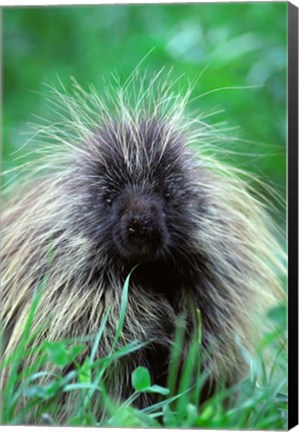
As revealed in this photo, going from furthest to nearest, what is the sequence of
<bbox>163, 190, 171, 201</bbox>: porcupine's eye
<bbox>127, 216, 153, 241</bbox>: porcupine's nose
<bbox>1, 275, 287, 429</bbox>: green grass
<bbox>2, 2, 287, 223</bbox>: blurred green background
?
<bbox>2, 2, 287, 223</bbox>: blurred green background
<bbox>163, 190, 171, 201</bbox>: porcupine's eye
<bbox>127, 216, 153, 241</bbox>: porcupine's nose
<bbox>1, 275, 287, 429</bbox>: green grass

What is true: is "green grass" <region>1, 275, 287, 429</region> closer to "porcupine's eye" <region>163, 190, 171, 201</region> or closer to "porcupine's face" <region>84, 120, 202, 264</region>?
"porcupine's face" <region>84, 120, 202, 264</region>

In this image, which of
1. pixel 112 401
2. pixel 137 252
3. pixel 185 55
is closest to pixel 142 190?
pixel 137 252

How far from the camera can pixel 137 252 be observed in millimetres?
3152

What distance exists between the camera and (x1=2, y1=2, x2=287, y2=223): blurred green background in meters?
4.14

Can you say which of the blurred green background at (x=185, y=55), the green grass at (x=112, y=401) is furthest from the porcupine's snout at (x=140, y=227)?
the blurred green background at (x=185, y=55)

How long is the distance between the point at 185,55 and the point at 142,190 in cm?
139

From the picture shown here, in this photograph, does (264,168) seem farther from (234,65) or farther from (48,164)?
(48,164)

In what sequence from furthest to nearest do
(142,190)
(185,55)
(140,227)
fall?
1. (185,55)
2. (142,190)
3. (140,227)

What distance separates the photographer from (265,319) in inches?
142

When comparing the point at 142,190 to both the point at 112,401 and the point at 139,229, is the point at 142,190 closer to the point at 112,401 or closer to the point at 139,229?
the point at 139,229

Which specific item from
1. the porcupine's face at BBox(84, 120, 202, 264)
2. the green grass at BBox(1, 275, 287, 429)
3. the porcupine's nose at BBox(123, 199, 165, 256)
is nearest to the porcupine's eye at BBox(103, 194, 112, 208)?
the porcupine's face at BBox(84, 120, 202, 264)

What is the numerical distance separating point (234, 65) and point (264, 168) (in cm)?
49

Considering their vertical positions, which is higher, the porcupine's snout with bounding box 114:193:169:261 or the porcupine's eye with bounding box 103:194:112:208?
the porcupine's eye with bounding box 103:194:112:208

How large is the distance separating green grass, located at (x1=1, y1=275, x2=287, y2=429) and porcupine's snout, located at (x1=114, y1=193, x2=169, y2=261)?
106mm
